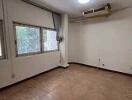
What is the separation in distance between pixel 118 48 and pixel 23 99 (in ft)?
11.3

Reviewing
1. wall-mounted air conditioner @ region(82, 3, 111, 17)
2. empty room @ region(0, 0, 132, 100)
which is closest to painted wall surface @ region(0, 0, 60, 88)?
Answer: empty room @ region(0, 0, 132, 100)

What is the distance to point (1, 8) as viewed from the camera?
227cm

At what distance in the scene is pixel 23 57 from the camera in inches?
111

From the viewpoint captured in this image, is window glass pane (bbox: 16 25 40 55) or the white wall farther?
the white wall

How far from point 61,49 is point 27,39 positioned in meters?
1.66

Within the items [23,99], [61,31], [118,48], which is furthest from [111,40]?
[23,99]

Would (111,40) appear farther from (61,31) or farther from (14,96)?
(14,96)

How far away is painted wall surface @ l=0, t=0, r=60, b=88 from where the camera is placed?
2.41m

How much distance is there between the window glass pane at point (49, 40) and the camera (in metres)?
3.66

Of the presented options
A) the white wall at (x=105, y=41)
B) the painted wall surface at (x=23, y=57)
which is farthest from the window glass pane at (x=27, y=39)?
the white wall at (x=105, y=41)

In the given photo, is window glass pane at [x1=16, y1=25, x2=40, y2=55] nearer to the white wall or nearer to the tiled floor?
the tiled floor

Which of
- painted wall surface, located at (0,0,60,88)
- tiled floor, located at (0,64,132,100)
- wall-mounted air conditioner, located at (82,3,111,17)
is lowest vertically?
tiled floor, located at (0,64,132,100)

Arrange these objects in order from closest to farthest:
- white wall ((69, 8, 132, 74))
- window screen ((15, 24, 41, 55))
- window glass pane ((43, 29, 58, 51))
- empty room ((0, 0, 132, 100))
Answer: empty room ((0, 0, 132, 100)) → window screen ((15, 24, 41, 55)) → white wall ((69, 8, 132, 74)) → window glass pane ((43, 29, 58, 51))

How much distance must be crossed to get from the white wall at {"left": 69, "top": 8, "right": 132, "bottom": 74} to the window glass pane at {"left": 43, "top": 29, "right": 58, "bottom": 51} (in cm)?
128
